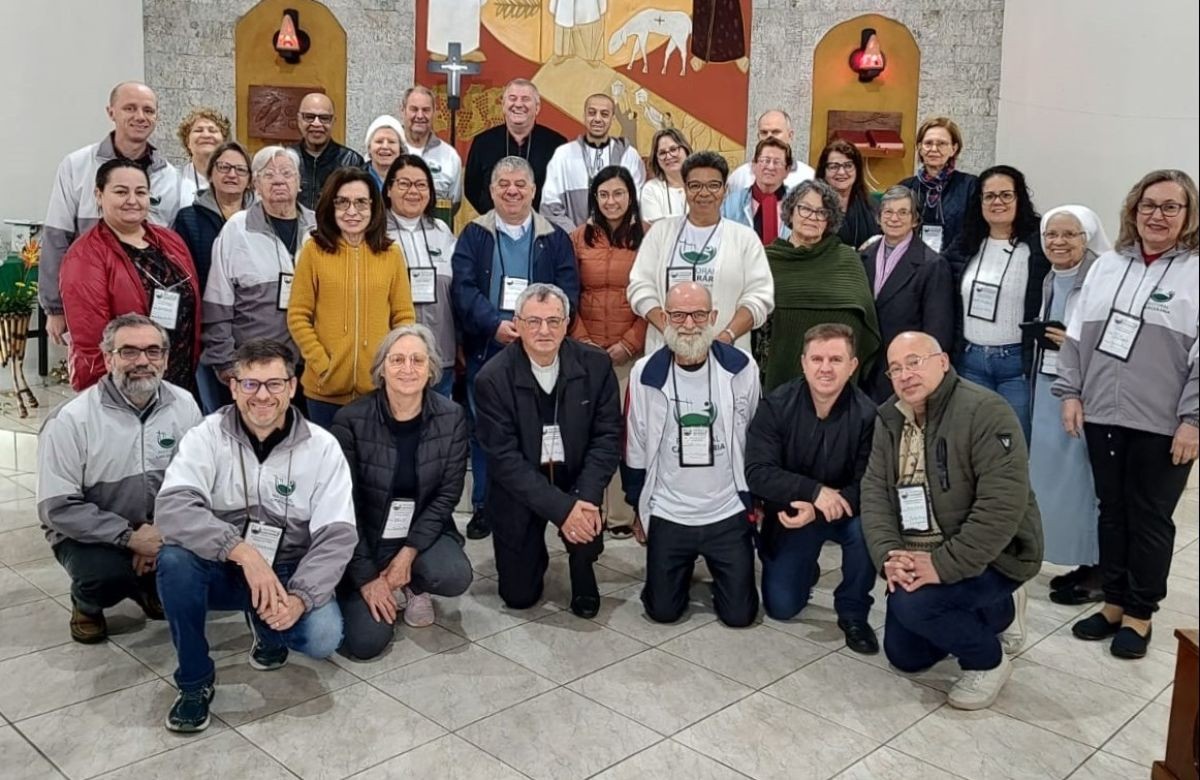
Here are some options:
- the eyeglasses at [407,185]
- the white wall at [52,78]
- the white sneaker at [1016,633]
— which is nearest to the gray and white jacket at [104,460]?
the eyeglasses at [407,185]

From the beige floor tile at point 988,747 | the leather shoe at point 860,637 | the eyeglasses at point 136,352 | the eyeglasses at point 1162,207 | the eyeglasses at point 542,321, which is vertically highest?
the eyeglasses at point 1162,207

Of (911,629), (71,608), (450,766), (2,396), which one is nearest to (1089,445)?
(911,629)

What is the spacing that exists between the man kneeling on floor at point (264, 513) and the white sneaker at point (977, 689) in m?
1.79

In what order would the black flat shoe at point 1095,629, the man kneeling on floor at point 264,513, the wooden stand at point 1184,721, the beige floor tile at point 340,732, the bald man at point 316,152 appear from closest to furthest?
the wooden stand at point 1184,721 < the beige floor tile at point 340,732 < the man kneeling on floor at point 264,513 < the black flat shoe at point 1095,629 < the bald man at point 316,152

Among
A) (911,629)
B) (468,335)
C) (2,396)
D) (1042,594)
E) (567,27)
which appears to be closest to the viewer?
(911,629)

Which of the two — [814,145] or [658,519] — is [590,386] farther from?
[814,145]

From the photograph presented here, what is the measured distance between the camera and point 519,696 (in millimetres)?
3152

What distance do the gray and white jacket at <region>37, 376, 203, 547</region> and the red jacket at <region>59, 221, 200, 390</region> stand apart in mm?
332

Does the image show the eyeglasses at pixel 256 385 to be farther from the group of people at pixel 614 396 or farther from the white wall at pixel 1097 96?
the white wall at pixel 1097 96

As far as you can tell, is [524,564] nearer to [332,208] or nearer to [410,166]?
[332,208]

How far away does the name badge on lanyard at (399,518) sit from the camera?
11.4 ft

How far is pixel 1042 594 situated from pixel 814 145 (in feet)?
15.1

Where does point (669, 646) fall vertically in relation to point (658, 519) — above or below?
below

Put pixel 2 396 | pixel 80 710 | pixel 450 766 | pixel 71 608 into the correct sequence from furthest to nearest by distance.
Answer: pixel 2 396 → pixel 71 608 → pixel 80 710 → pixel 450 766
